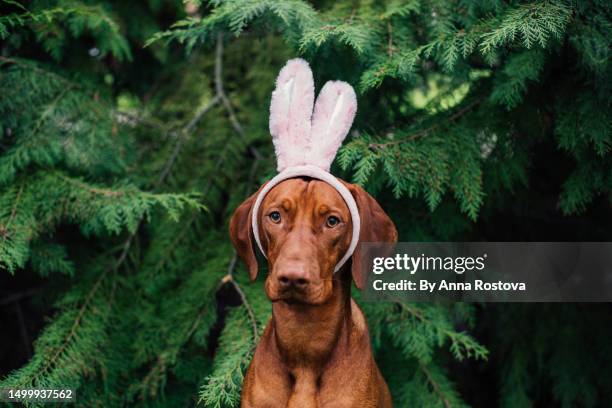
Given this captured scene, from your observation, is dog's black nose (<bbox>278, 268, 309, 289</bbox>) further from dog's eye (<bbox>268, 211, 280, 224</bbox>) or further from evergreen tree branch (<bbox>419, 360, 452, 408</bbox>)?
evergreen tree branch (<bbox>419, 360, 452, 408</bbox>)

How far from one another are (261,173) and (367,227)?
4.45 ft

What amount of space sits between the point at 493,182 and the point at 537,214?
0.74m

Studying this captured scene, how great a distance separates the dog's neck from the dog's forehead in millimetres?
234

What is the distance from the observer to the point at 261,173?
10.5 feet

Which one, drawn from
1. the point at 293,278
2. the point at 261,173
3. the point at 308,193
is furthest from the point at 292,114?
the point at 261,173

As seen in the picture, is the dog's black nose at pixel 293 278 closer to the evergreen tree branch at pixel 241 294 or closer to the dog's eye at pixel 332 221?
the dog's eye at pixel 332 221

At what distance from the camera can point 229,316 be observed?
8.82 ft

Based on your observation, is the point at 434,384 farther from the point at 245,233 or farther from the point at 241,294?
the point at 245,233

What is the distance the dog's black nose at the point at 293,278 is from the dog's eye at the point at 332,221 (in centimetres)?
20

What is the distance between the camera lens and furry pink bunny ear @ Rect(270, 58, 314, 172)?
1.93 meters

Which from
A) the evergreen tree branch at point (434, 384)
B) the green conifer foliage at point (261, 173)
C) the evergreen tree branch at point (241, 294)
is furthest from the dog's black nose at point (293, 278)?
the evergreen tree branch at point (434, 384)

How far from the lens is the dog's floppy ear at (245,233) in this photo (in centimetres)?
200

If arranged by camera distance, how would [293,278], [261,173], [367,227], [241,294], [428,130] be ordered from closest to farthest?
[293,278]
[367,227]
[428,130]
[241,294]
[261,173]

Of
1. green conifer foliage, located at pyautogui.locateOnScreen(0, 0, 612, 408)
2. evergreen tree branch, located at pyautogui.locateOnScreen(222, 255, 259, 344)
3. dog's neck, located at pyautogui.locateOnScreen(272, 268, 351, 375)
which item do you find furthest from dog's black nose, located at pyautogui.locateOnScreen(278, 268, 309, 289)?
evergreen tree branch, located at pyautogui.locateOnScreen(222, 255, 259, 344)
